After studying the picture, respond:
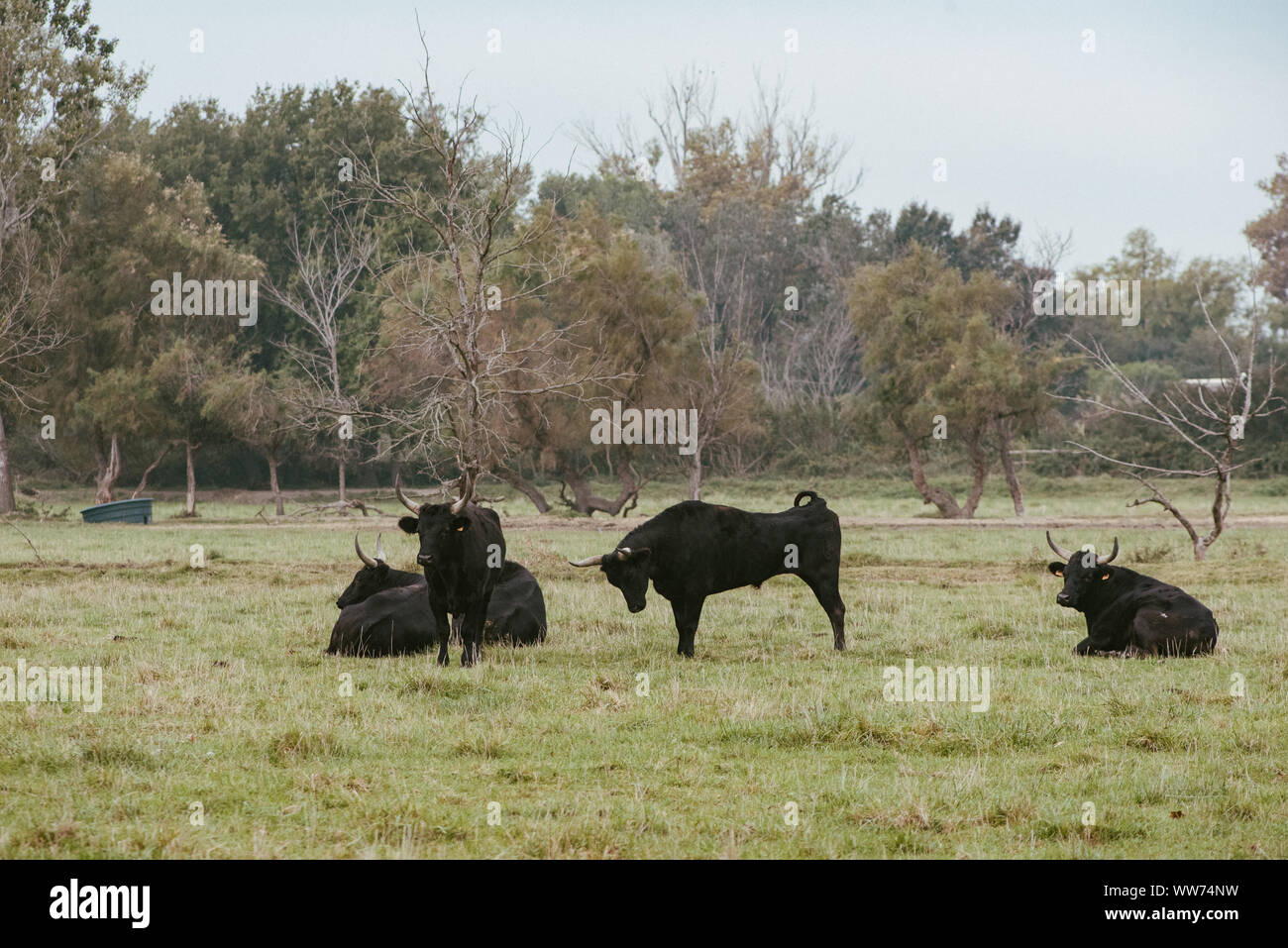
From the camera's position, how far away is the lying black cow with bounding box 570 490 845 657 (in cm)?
1166

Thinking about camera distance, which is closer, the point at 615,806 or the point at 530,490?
the point at 615,806

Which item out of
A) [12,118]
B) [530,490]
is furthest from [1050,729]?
[12,118]

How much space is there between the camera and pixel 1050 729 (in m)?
8.13

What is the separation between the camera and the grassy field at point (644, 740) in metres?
5.99

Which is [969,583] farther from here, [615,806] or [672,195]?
[672,195]

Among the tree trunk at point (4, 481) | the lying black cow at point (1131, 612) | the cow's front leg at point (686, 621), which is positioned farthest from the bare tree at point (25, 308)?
the lying black cow at point (1131, 612)

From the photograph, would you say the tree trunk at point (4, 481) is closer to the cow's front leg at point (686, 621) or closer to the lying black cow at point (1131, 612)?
the cow's front leg at point (686, 621)

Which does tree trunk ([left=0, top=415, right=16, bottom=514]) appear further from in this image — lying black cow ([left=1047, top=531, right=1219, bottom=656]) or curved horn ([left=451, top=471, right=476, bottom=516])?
lying black cow ([left=1047, top=531, right=1219, bottom=656])

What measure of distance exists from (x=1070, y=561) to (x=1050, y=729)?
158 inches

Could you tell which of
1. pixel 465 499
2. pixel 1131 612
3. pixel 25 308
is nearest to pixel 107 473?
pixel 25 308

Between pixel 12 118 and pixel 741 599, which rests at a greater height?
pixel 12 118

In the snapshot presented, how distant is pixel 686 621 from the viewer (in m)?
11.5

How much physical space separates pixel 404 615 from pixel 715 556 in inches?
111

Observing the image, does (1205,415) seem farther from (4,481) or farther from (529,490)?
(4,481)
